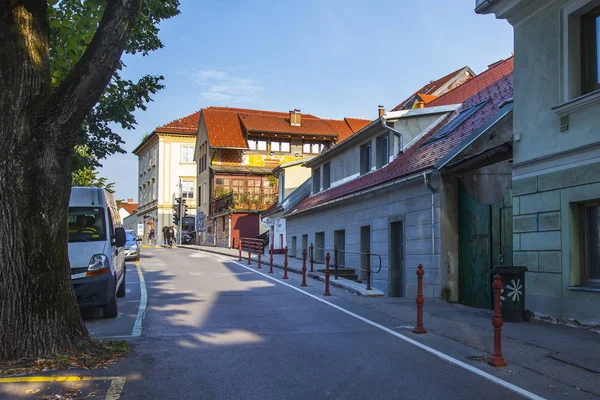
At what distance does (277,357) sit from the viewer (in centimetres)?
722

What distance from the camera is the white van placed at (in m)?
9.80

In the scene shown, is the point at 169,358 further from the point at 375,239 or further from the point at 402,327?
the point at 375,239

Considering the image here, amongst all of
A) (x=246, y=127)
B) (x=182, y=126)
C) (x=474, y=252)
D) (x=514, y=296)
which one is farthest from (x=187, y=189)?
(x=514, y=296)

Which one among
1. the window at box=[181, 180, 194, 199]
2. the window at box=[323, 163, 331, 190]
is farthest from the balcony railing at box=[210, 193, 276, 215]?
the window at box=[181, 180, 194, 199]

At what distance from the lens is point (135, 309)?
38.3 ft

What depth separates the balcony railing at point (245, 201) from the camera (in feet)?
137

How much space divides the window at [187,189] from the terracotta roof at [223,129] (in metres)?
13.9

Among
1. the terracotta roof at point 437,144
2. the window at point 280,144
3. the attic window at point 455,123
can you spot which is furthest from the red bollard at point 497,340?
the window at point 280,144

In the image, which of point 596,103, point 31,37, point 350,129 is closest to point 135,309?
point 31,37

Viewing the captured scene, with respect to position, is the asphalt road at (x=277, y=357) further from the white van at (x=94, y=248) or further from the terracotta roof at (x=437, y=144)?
the terracotta roof at (x=437, y=144)

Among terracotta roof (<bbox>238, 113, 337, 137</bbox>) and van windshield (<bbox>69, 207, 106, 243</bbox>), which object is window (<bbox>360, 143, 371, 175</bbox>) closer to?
van windshield (<bbox>69, 207, 106, 243</bbox>)

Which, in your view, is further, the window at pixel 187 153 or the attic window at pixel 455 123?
the window at pixel 187 153

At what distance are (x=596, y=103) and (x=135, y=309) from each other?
9.04 meters

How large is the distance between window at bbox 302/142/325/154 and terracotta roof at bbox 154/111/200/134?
20.5 metres
